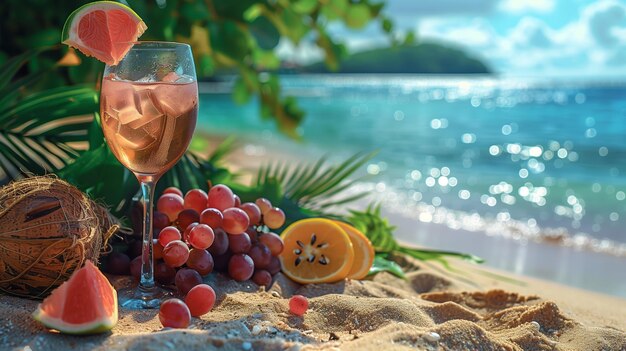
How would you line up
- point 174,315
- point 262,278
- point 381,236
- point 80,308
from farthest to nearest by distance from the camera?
1. point 381,236
2. point 262,278
3. point 174,315
4. point 80,308

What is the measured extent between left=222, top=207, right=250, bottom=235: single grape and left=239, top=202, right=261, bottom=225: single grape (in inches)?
4.2

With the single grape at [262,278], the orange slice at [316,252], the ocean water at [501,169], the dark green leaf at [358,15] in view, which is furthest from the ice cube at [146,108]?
the ocean water at [501,169]

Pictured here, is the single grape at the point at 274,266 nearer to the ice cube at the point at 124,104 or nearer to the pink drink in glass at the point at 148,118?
the pink drink in glass at the point at 148,118

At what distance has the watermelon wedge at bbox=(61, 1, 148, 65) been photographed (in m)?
1.74

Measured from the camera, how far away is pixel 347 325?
6.23ft

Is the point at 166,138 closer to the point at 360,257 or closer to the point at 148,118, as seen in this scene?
the point at 148,118

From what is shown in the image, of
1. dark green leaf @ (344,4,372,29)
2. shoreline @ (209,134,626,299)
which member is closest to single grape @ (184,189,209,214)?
dark green leaf @ (344,4,372,29)

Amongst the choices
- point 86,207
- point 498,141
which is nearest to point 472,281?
point 86,207

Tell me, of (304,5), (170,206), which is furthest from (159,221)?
(304,5)

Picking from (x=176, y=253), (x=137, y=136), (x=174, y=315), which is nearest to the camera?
(x=174, y=315)

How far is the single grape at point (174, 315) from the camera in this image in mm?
1697

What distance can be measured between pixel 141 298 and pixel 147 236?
0.19m

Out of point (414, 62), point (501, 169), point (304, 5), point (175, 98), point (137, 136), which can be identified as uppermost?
point (414, 62)

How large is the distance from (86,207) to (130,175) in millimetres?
611
